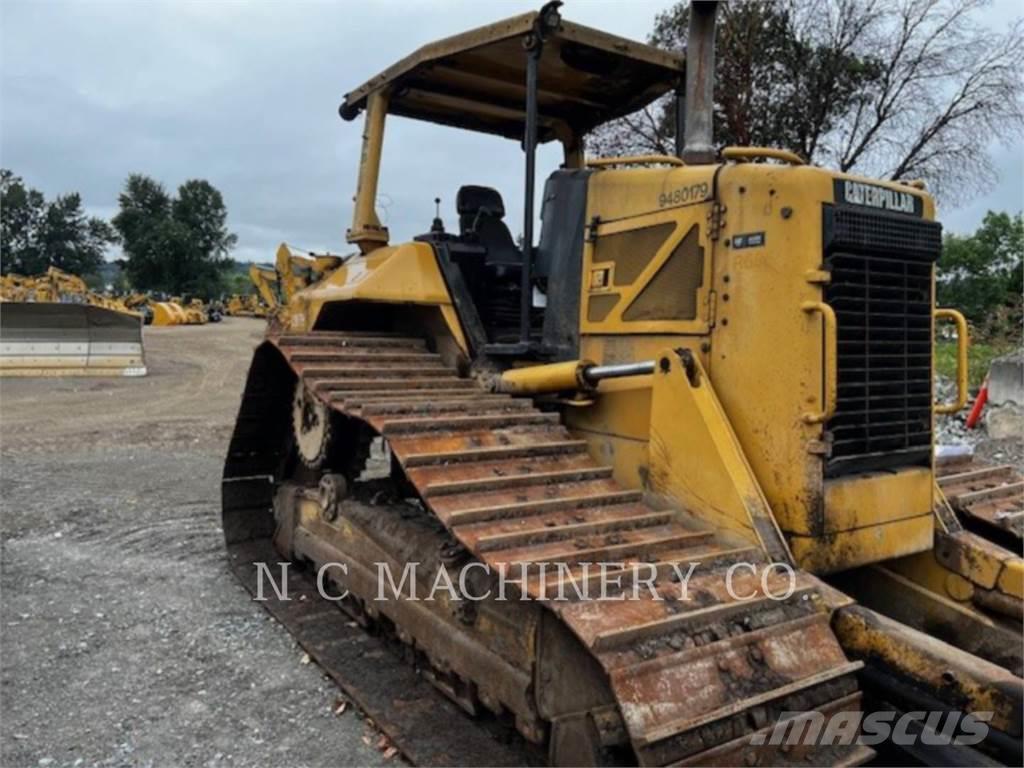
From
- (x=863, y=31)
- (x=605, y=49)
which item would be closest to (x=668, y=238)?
(x=605, y=49)

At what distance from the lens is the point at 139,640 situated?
163 inches

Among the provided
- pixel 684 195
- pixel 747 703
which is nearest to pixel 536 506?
pixel 747 703

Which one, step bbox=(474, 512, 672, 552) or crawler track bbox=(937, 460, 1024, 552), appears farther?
crawler track bbox=(937, 460, 1024, 552)

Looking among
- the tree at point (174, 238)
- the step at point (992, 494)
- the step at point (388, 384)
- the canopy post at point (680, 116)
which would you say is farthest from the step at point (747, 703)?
the tree at point (174, 238)

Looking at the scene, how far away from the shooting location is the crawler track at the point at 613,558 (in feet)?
7.62

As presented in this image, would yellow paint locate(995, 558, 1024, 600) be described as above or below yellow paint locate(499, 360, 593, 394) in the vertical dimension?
below

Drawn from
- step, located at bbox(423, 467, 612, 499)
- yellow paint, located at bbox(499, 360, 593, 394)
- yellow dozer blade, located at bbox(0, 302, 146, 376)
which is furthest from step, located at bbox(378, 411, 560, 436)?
yellow dozer blade, located at bbox(0, 302, 146, 376)

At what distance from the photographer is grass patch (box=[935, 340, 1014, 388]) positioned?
11695mm

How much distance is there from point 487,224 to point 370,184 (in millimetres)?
731

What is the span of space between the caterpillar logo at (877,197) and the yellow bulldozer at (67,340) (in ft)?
51.0

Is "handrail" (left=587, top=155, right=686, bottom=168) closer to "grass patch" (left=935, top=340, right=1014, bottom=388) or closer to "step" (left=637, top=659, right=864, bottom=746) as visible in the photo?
"step" (left=637, top=659, right=864, bottom=746)

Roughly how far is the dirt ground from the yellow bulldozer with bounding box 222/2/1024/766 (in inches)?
10.6

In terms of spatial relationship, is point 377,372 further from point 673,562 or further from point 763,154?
point 763,154

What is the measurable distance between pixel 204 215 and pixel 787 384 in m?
61.6
